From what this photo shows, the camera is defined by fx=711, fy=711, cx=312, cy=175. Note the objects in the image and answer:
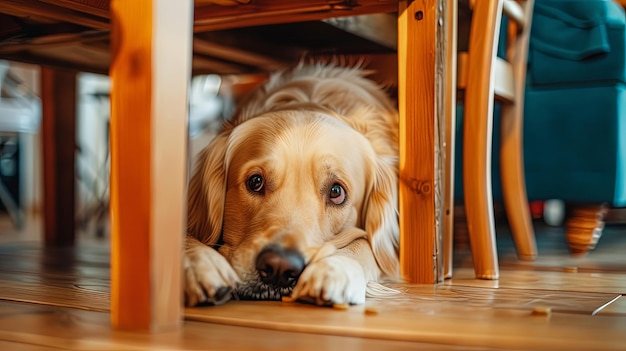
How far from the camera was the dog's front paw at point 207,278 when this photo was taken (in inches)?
44.3

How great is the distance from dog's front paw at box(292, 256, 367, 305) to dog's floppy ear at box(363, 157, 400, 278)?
253 mm

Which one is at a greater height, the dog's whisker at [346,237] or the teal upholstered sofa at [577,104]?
the teal upholstered sofa at [577,104]

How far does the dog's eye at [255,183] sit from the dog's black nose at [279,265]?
17 cm

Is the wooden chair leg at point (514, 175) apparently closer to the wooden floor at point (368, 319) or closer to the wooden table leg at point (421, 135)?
the wooden floor at point (368, 319)

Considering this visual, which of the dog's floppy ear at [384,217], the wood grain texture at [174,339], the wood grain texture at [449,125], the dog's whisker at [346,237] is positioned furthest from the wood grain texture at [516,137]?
the wood grain texture at [174,339]

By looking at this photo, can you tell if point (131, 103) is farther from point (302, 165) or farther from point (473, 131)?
point (473, 131)

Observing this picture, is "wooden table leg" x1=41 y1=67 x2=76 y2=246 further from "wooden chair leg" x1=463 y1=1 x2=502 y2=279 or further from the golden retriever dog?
"wooden chair leg" x1=463 y1=1 x2=502 y2=279

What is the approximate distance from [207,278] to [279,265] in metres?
0.13

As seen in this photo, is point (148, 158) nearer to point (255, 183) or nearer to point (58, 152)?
point (255, 183)

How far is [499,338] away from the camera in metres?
0.92

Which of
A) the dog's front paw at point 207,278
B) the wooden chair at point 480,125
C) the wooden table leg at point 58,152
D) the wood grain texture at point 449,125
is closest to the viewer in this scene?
the dog's front paw at point 207,278

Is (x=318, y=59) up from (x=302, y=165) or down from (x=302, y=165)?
up

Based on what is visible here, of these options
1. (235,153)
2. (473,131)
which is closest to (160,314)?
(235,153)

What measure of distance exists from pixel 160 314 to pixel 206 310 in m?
0.17
